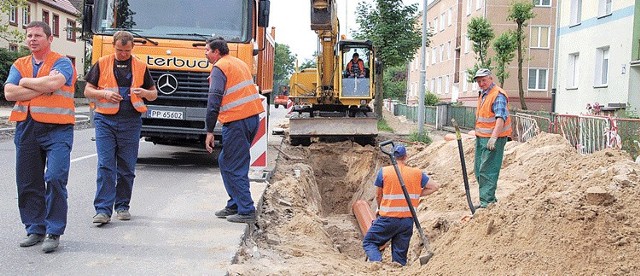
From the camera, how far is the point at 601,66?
24.5m

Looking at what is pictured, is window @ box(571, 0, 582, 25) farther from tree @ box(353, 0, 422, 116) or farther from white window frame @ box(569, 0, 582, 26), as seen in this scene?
tree @ box(353, 0, 422, 116)

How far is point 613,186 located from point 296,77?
13.6m

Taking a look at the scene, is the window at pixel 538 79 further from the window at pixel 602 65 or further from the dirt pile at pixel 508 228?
the dirt pile at pixel 508 228

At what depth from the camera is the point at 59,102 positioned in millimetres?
5465

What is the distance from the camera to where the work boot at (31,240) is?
5496 millimetres

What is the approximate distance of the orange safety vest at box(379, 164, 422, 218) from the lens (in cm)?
718

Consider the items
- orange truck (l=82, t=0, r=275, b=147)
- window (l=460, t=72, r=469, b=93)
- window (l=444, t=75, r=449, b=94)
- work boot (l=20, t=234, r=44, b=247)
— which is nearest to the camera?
A: work boot (l=20, t=234, r=44, b=247)

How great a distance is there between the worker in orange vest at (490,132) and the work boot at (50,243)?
504 cm

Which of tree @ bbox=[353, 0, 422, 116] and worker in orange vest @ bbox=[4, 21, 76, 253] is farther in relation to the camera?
tree @ bbox=[353, 0, 422, 116]

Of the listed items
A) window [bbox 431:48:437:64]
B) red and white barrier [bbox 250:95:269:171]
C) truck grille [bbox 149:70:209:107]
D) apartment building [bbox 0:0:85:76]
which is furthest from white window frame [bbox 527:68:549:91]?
red and white barrier [bbox 250:95:269:171]

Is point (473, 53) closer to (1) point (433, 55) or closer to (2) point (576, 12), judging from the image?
(1) point (433, 55)

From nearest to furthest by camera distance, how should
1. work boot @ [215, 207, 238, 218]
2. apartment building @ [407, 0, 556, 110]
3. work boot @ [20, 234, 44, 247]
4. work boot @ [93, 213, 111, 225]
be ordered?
work boot @ [20, 234, 44, 247]
work boot @ [93, 213, 111, 225]
work boot @ [215, 207, 238, 218]
apartment building @ [407, 0, 556, 110]

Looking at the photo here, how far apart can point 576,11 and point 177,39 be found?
20982 mm

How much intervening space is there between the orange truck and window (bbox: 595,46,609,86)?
1754 centimetres
